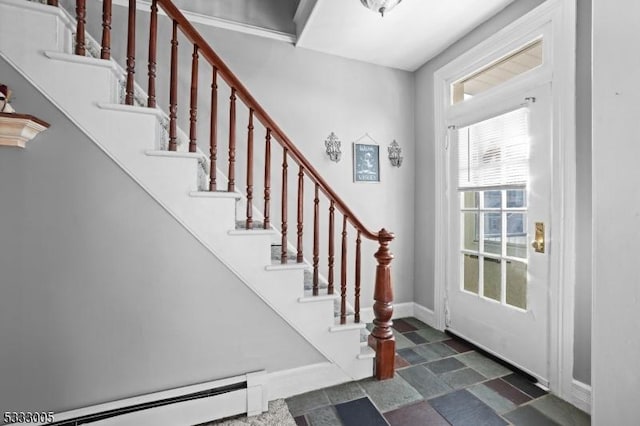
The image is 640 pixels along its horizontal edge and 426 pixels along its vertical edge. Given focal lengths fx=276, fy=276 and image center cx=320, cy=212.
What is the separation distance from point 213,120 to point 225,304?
1.09 meters

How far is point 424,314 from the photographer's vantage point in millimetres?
2967

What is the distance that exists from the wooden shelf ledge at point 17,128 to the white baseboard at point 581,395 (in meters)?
3.22

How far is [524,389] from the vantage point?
1857mm

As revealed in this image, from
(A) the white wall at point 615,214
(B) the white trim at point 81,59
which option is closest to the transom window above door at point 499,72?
(A) the white wall at point 615,214

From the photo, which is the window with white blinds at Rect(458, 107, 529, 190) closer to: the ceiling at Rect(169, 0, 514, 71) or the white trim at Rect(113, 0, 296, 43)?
the ceiling at Rect(169, 0, 514, 71)

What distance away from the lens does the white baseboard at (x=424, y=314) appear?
285 centimetres

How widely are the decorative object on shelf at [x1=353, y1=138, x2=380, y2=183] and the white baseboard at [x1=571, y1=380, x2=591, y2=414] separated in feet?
7.03

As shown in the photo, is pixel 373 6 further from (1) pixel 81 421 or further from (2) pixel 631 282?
(1) pixel 81 421

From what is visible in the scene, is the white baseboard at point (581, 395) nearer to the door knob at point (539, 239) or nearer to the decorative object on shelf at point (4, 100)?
the door knob at point (539, 239)

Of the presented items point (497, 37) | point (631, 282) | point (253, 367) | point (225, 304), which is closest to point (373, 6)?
point (497, 37)

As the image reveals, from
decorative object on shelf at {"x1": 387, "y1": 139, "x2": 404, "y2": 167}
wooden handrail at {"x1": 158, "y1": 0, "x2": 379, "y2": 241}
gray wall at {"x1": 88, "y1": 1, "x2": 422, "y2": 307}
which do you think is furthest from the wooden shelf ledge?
decorative object on shelf at {"x1": 387, "y1": 139, "x2": 404, "y2": 167}

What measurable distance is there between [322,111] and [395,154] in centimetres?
93

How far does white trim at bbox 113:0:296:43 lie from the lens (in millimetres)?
2266

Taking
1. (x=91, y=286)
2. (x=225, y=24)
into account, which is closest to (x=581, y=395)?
(x=91, y=286)
